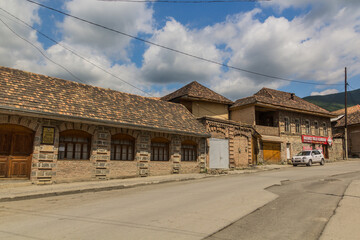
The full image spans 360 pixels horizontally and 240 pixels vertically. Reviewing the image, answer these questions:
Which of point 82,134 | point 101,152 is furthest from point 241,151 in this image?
point 82,134

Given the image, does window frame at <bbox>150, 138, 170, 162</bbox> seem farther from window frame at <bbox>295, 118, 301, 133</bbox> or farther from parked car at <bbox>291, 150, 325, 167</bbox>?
window frame at <bbox>295, 118, 301, 133</bbox>

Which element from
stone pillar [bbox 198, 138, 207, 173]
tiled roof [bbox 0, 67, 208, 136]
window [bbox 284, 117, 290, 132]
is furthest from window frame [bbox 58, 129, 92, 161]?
window [bbox 284, 117, 290, 132]

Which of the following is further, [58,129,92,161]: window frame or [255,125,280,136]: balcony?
[255,125,280,136]: balcony

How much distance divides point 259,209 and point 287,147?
26.0 meters

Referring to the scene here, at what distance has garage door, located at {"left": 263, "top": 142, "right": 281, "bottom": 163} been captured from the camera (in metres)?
28.0

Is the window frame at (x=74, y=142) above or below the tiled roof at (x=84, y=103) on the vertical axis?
below

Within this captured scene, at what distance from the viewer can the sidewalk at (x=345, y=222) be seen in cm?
493

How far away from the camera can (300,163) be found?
2523cm

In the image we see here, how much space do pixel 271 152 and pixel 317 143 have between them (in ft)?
32.0

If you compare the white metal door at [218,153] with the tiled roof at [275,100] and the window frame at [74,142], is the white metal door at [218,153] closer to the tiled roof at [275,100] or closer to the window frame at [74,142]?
the tiled roof at [275,100]

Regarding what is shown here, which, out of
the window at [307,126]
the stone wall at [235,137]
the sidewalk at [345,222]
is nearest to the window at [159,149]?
the stone wall at [235,137]

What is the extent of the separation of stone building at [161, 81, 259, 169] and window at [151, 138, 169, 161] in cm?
434

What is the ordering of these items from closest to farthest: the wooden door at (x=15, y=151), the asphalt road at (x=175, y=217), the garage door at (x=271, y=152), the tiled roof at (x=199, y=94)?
the asphalt road at (x=175, y=217), the wooden door at (x=15, y=151), the tiled roof at (x=199, y=94), the garage door at (x=271, y=152)

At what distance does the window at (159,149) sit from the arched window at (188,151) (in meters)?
1.53
